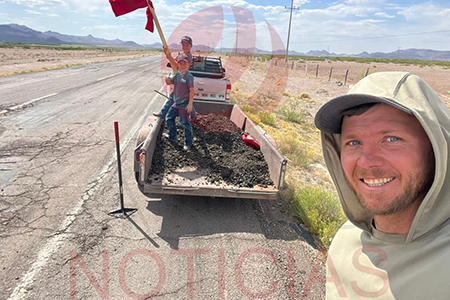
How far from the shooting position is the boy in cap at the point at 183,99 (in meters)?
5.98

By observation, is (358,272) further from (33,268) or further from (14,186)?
(14,186)

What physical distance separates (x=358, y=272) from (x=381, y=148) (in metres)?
0.59

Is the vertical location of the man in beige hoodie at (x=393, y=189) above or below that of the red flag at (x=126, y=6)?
below

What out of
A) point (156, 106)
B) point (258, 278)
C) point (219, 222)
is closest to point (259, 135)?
point (219, 222)

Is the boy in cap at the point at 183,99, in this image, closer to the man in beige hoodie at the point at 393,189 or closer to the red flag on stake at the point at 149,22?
the red flag on stake at the point at 149,22

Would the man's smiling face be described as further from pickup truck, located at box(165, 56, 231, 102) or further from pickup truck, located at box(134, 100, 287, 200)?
pickup truck, located at box(165, 56, 231, 102)

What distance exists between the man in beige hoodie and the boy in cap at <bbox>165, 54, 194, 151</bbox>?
15.1ft

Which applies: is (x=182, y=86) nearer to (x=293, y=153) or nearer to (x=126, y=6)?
(x=126, y=6)

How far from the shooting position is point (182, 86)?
6.12m

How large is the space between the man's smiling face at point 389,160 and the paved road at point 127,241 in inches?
85.9

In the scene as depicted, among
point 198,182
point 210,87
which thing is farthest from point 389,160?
point 210,87

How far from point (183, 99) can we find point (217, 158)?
59.7 inches

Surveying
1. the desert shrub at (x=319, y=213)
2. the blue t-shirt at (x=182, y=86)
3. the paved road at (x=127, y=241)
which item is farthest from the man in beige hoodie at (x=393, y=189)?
the blue t-shirt at (x=182, y=86)

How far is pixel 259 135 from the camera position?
232 inches
